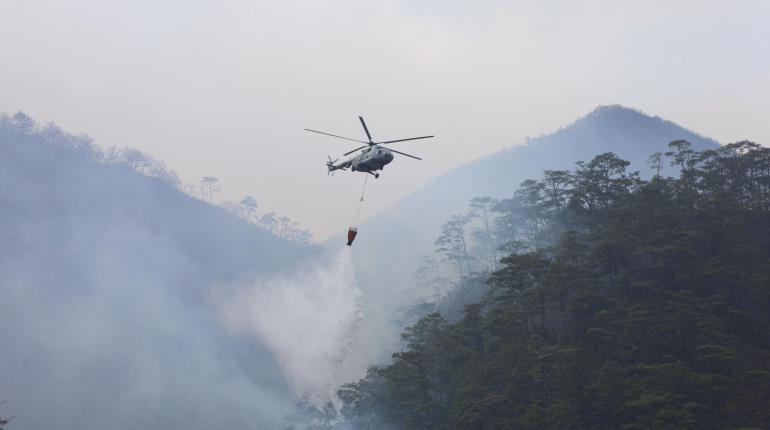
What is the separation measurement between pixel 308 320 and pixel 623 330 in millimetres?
82866

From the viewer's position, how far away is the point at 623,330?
5112 centimetres

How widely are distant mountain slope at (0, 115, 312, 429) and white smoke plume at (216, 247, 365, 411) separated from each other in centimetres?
420

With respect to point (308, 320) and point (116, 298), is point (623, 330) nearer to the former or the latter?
point (308, 320)

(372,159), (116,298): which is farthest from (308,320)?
(372,159)

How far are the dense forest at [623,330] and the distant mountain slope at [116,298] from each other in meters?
57.1

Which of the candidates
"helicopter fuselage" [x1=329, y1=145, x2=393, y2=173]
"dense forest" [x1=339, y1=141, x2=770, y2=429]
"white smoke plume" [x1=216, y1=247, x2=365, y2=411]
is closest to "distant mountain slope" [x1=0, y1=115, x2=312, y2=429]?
"white smoke plume" [x1=216, y1=247, x2=365, y2=411]

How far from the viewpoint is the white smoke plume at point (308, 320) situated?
371 ft

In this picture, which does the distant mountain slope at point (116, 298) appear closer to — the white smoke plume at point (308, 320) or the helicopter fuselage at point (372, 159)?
the white smoke plume at point (308, 320)

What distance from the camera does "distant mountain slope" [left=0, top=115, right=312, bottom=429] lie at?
116m

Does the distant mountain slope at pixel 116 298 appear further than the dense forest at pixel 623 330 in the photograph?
Yes

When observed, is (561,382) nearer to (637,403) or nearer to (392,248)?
(637,403)

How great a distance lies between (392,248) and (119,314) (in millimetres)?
74731

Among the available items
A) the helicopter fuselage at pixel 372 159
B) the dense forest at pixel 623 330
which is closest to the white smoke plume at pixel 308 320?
the dense forest at pixel 623 330

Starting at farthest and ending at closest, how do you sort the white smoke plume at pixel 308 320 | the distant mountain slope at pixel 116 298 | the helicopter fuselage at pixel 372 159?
1. the distant mountain slope at pixel 116 298
2. the white smoke plume at pixel 308 320
3. the helicopter fuselage at pixel 372 159
